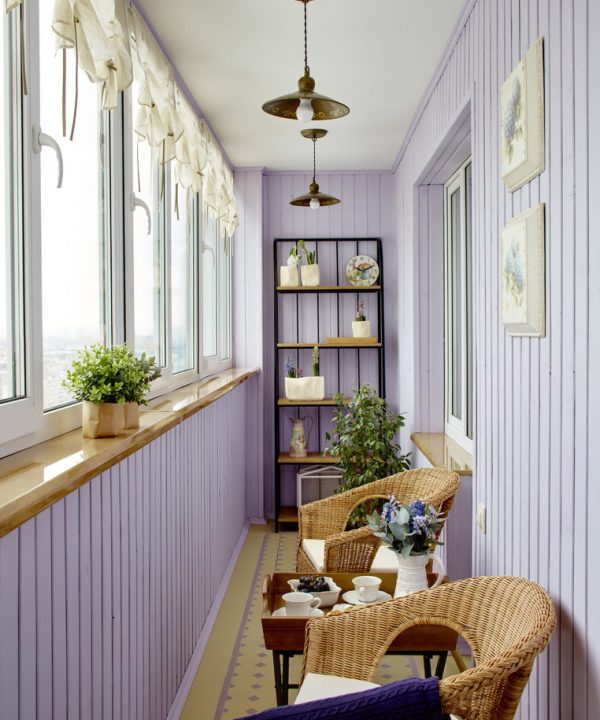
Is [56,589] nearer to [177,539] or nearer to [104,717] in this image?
[104,717]

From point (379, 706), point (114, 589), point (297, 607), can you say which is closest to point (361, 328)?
point (297, 607)

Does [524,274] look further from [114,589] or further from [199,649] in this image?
[199,649]

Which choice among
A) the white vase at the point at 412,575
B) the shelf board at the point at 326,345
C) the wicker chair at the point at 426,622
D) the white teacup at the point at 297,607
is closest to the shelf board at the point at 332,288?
the shelf board at the point at 326,345

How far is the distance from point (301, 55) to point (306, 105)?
3.68 ft

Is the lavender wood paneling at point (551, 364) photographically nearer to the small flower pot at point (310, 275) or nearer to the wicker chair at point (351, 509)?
the wicker chair at point (351, 509)

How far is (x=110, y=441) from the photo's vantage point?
1857 mm

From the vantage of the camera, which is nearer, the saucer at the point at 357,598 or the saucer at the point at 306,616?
the saucer at the point at 306,616

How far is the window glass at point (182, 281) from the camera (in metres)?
3.57

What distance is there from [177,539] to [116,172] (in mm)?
1430

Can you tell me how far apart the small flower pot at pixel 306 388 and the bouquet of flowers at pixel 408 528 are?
284 centimetres

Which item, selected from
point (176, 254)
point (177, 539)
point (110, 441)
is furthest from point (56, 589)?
point (176, 254)

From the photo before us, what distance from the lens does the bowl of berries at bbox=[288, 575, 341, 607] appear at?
2.42 meters

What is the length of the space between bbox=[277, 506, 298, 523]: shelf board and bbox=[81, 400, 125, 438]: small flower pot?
348 centimetres

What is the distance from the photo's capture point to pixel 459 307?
4.19 metres
